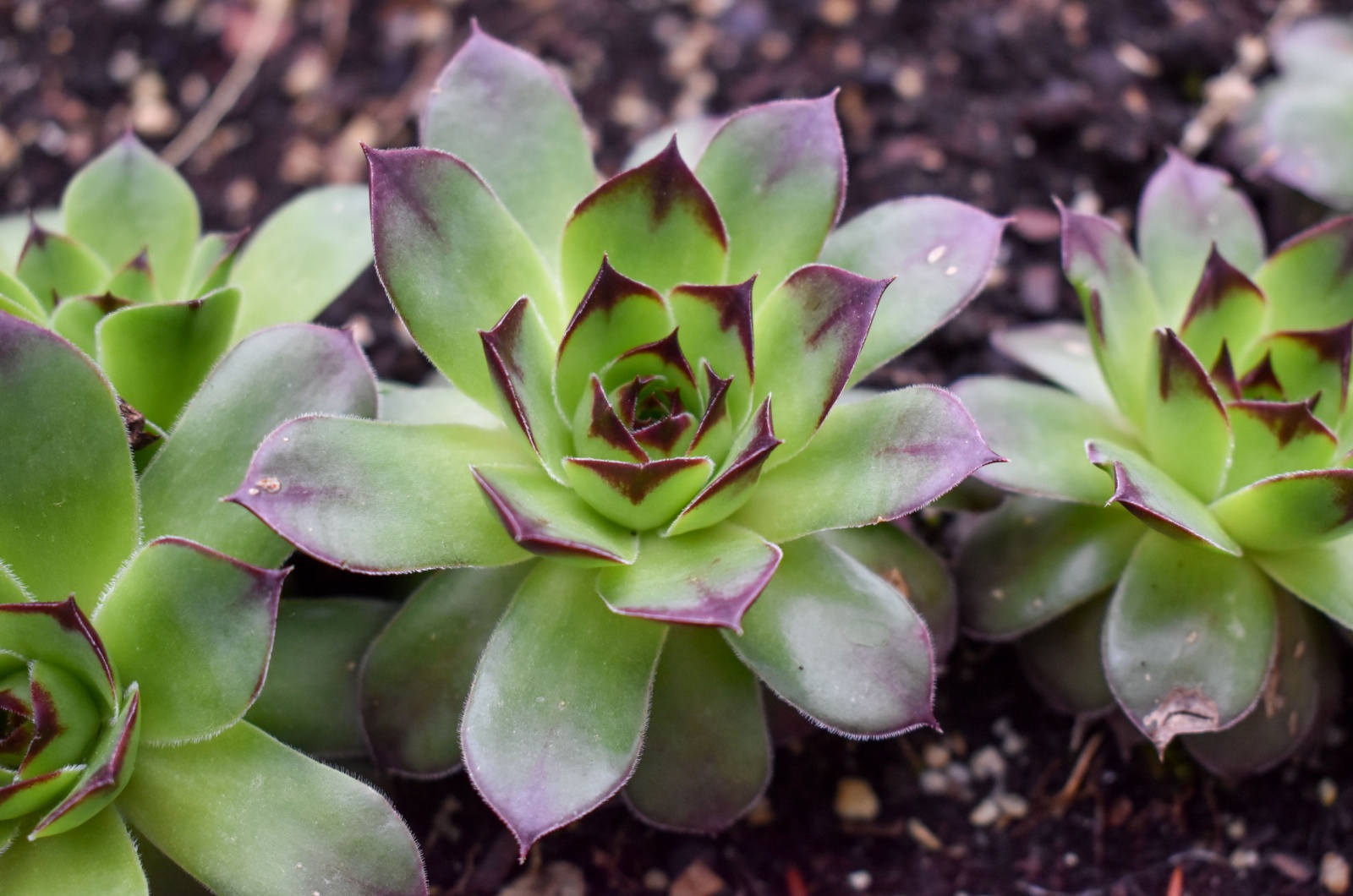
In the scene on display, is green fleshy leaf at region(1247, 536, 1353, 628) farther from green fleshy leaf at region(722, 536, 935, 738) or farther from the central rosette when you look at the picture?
the central rosette

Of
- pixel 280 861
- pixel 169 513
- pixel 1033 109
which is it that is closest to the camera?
pixel 280 861

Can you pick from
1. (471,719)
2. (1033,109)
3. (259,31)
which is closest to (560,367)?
(471,719)

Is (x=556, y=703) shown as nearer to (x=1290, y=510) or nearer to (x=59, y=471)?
(x=59, y=471)

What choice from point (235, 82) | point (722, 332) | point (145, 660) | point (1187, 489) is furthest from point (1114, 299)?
point (235, 82)

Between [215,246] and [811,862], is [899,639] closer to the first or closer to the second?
[811,862]

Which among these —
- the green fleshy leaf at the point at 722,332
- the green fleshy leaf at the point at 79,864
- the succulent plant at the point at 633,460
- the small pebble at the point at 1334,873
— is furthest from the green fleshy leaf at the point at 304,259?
the small pebble at the point at 1334,873

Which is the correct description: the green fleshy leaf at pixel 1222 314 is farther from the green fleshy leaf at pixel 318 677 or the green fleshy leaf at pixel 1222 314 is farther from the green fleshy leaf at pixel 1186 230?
the green fleshy leaf at pixel 318 677
